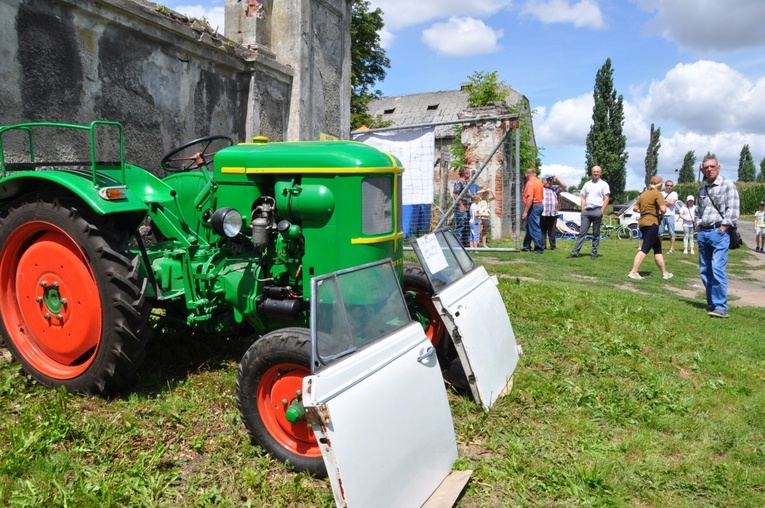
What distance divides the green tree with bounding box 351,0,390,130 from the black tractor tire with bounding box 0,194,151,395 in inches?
982

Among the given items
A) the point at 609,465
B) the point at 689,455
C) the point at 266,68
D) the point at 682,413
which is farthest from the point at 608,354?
the point at 266,68

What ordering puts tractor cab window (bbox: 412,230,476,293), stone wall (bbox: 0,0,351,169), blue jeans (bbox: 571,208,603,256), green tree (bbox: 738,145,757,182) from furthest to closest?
green tree (bbox: 738,145,757,182), blue jeans (bbox: 571,208,603,256), stone wall (bbox: 0,0,351,169), tractor cab window (bbox: 412,230,476,293)

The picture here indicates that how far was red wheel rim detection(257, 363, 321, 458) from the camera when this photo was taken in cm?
278

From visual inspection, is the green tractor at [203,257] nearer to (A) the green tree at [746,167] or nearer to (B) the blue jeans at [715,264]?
(B) the blue jeans at [715,264]

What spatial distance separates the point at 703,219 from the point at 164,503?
20.8 ft

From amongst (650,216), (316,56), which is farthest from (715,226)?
(316,56)

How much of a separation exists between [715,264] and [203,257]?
5646 mm

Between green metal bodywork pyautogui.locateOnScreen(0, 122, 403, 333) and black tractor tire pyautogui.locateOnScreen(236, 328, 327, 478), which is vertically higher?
green metal bodywork pyautogui.locateOnScreen(0, 122, 403, 333)

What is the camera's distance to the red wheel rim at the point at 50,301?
3.22 m

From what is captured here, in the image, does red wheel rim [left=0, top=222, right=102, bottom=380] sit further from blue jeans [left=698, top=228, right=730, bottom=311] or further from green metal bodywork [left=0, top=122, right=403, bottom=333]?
blue jeans [left=698, top=228, right=730, bottom=311]

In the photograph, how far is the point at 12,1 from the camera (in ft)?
12.5

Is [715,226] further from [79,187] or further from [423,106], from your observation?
[423,106]

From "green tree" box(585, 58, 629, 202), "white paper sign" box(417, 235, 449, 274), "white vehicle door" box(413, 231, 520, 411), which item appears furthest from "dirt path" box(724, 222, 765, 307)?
"green tree" box(585, 58, 629, 202)

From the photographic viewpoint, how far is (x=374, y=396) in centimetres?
237
